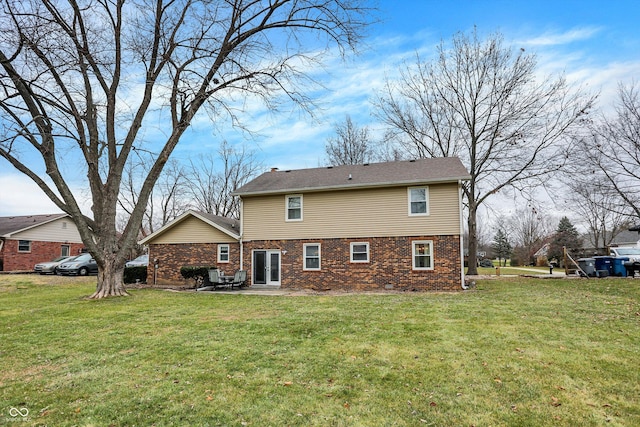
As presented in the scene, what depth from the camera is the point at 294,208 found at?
17.3 meters

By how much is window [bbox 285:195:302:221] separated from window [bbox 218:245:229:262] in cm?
364

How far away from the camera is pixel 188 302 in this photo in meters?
12.2

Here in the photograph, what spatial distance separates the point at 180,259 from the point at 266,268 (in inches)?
188

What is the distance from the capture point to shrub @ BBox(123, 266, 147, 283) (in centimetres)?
1948

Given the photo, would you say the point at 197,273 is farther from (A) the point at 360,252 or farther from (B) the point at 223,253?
(A) the point at 360,252

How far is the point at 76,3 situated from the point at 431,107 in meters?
19.6

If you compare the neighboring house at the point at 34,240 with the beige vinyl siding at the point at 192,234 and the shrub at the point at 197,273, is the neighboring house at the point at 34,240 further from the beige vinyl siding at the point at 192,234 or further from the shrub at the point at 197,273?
the shrub at the point at 197,273

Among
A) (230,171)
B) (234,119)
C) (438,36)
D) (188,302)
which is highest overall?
(438,36)

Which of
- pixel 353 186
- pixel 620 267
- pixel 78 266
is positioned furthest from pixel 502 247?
pixel 78 266

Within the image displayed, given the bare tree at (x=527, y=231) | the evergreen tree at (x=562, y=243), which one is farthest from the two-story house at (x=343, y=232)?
the bare tree at (x=527, y=231)

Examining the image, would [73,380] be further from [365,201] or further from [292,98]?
[365,201]

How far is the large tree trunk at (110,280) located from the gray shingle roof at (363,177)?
6.12m

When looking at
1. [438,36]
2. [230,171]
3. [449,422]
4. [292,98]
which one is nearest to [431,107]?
[438,36]

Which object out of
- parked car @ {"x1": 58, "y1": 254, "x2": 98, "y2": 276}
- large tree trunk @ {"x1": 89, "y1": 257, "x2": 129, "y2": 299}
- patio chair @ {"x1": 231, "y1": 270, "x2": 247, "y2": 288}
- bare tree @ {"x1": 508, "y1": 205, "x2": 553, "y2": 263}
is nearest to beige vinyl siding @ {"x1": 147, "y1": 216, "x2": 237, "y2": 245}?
patio chair @ {"x1": 231, "y1": 270, "x2": 247, "y2": 288}
